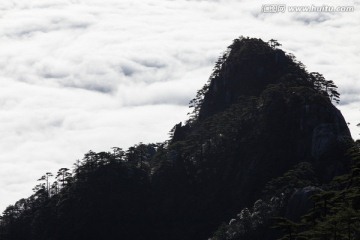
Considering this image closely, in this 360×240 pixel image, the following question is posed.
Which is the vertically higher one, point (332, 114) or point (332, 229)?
point (332, 114)

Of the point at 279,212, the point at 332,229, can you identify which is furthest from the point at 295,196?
the point at 332,229

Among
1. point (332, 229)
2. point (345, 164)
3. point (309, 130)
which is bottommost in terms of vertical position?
point (332, 229)

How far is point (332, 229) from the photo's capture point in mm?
107625

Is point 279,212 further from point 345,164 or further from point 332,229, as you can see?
point 332,229

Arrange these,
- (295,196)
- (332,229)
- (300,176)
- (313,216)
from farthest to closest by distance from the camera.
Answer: (300,176) < (295,196) < (313,216) < (332,229)

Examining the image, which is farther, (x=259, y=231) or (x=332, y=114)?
(x=332, y=114)

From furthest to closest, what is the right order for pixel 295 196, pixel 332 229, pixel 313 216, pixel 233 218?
pixel 233 218 → pixel 295 196 → pixel 313 216 → pixel 332 229

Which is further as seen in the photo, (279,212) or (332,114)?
(332,114)

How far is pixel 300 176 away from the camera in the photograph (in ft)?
598

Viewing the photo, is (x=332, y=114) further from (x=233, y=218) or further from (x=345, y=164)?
(x=233, y=218)

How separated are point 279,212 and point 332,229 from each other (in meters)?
65.6

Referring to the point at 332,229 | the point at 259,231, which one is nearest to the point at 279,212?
the point at 259,231

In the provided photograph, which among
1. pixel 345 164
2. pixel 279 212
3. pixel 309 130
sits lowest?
pixel 279 212

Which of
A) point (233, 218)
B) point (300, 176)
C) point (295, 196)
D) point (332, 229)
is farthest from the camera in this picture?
point (233, 218)
